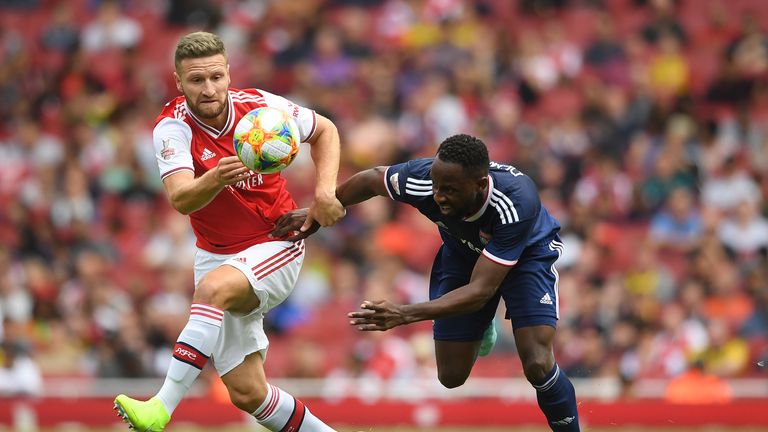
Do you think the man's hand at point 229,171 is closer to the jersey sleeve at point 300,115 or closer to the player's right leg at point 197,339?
the player's right leg at point 197,339

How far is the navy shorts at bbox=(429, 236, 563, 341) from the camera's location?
802cm

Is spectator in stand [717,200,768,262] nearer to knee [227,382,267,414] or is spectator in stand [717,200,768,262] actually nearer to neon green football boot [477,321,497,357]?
neon green football boot [477,321,497,357]

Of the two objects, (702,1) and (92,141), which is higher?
(702,1)

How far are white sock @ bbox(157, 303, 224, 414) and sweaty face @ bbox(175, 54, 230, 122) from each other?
1.19 m

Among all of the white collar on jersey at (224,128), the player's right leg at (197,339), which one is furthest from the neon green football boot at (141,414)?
the white collar on jersey at (224,128)

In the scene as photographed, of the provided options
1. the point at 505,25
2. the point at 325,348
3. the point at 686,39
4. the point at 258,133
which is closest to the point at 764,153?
the point at 686,39

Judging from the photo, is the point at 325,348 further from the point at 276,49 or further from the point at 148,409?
the point at 148,409

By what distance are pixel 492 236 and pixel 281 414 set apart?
1.75 m

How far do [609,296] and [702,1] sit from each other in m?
Result: 6.03

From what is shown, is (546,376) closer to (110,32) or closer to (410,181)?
(410,181)

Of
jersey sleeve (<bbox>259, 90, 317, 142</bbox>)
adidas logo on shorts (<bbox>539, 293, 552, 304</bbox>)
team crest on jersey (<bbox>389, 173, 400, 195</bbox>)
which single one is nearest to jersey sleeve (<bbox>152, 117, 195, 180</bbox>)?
jersey sleeve (<bbox>259, 90, 317, 142</bbox>)

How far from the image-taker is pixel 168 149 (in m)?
7.78

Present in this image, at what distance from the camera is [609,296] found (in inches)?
554

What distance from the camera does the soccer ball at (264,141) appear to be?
7.48 meters
